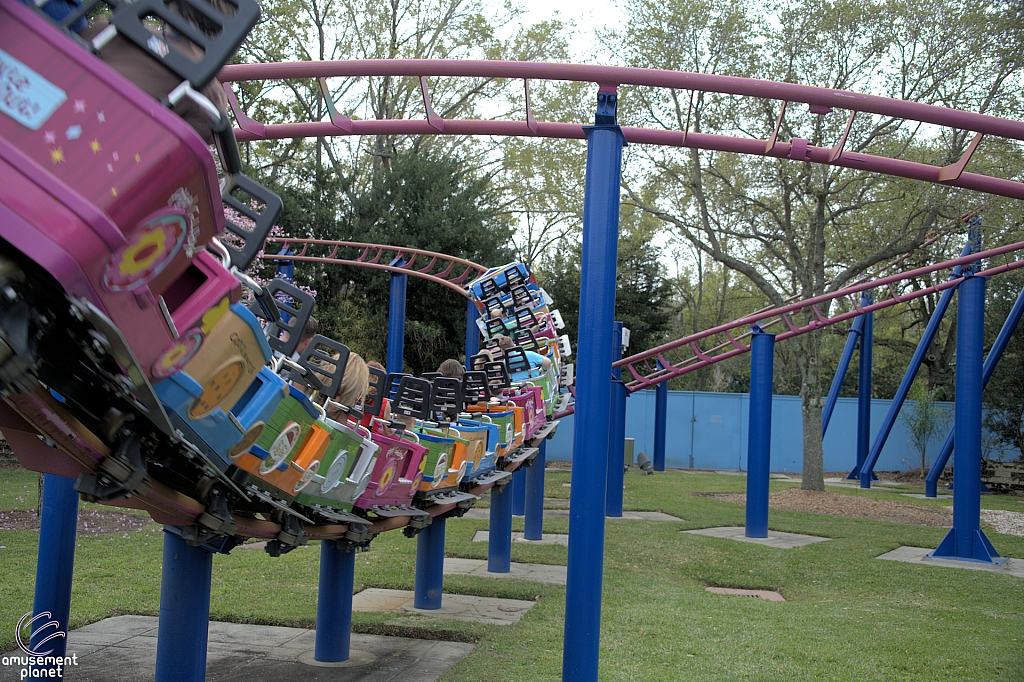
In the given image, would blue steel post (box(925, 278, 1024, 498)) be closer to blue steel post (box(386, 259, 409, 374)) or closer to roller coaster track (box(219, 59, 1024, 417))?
roller coaster track (box(219, 59, 1024, 417))

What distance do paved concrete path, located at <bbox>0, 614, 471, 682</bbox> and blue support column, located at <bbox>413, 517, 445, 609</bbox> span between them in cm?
83

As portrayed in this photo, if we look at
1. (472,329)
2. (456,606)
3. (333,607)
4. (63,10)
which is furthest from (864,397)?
(63,10)

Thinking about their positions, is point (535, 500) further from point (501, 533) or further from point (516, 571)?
point (501, 533)

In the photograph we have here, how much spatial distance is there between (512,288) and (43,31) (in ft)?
25.7

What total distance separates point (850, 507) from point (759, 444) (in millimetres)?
4689

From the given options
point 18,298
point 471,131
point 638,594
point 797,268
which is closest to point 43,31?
point 18,298

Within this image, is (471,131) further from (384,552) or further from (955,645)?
(384,552)

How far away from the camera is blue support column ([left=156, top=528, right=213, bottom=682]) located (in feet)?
11.9

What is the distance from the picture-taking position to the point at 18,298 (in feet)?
6.62

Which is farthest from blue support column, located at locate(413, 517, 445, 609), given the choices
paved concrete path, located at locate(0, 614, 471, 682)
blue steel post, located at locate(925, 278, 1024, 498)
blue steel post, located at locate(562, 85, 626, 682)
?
blue steel post, located at locate(925, 278, 1024, 498)

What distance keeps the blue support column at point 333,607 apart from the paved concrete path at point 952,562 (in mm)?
6803

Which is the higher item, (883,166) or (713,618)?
(883,166)

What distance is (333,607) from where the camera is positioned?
17.2 feet

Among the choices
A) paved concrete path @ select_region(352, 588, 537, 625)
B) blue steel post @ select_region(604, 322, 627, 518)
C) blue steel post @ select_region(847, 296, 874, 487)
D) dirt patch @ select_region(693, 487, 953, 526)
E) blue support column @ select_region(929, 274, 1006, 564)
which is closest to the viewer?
paved concrete path @ select_region(352, 588, 537, 625)
